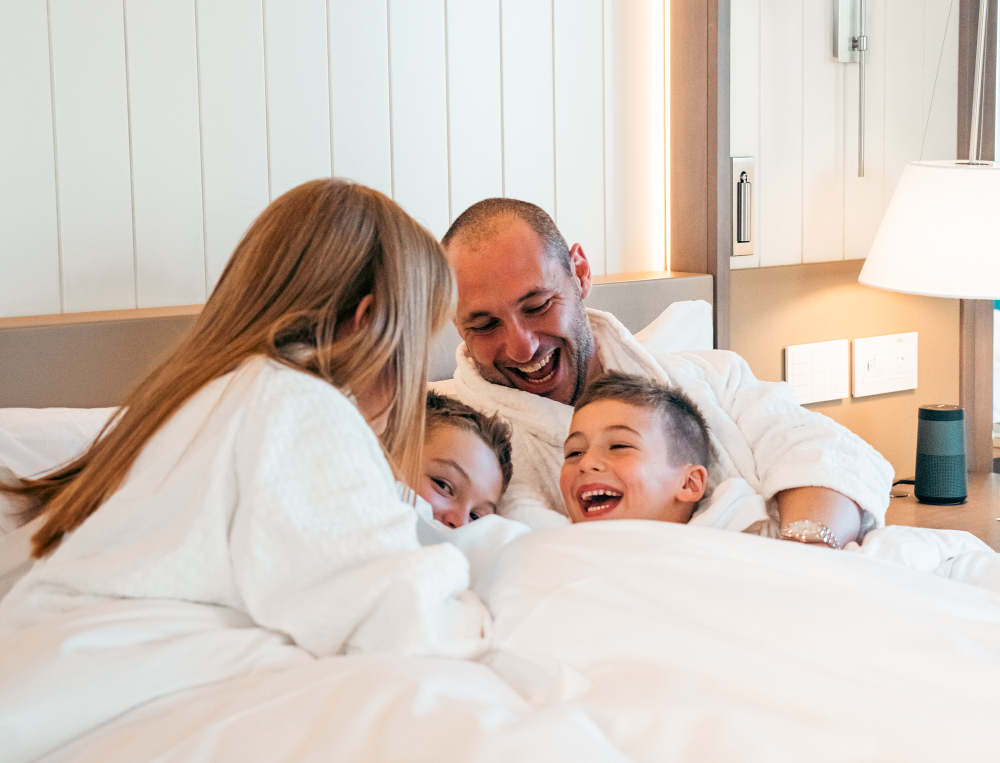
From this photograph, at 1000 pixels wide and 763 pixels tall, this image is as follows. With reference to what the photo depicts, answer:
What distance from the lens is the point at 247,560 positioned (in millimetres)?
849

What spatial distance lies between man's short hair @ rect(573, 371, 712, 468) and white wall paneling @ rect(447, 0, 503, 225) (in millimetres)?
601

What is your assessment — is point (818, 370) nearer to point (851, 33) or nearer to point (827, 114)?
point (827, 114)

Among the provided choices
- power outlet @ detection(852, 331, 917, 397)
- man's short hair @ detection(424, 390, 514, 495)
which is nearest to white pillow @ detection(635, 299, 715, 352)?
man's short hair @ detection(424, 390, 514, 495)

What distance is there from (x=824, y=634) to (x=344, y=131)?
4.10 feet

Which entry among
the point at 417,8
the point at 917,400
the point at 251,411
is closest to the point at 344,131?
the point at 417,8

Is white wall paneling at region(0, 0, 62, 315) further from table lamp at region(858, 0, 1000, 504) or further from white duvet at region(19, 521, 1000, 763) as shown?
table lamp at region(858, 0, 1000, 504)

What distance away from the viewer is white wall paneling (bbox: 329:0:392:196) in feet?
5.62

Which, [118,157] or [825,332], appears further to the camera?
[825,332]

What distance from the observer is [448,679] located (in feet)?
2.50

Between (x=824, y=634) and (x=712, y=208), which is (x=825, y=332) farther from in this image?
(x=824, y=634)

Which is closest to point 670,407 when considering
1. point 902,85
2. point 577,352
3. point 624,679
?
point 577,352

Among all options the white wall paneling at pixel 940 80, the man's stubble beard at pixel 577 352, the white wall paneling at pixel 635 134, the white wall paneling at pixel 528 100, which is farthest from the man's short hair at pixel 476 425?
the white wall paneling at pixel 940 80

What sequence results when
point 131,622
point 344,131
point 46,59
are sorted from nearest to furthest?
point 131,622, point 46,59, point 344,131

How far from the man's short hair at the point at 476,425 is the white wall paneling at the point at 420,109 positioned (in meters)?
0.46
